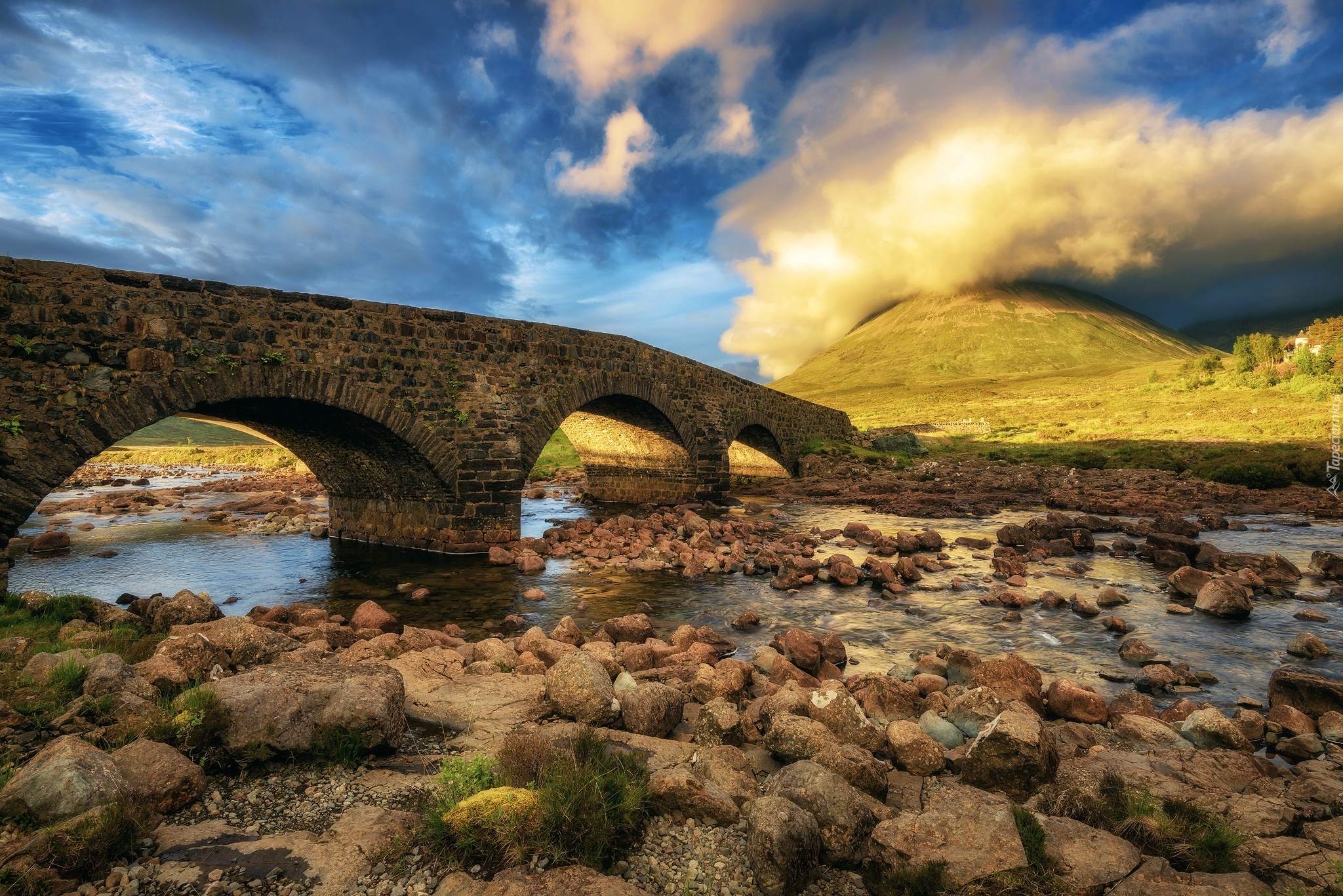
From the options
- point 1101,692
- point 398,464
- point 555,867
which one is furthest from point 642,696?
point 398,464

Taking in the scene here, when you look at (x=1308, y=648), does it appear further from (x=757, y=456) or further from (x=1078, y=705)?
(x=757, y=456)

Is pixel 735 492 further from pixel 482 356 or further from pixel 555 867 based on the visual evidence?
pixel 555 867

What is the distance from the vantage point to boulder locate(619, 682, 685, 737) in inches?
181

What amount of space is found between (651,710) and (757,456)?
27206mm

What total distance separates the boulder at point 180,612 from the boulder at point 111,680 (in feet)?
8.34

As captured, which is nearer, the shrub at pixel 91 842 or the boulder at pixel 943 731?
the shrub at pixel 91 842

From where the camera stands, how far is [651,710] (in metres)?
4.61

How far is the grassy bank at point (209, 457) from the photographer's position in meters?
39.9

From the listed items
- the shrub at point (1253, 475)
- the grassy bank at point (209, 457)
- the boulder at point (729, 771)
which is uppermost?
the shrub at point (1253, 475)

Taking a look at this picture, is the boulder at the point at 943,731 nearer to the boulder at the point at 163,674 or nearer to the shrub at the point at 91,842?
the shrub at the point at 91,842

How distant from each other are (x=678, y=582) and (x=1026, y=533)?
801 centimetres

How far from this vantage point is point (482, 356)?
14.1 metres

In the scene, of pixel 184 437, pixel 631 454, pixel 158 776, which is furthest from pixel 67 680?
pixel 184 437

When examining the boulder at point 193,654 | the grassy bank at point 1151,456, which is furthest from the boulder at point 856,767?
the grassy bank at point 1151,456
